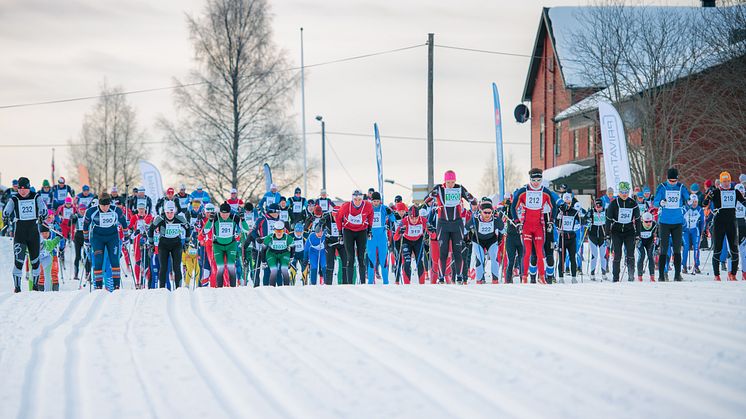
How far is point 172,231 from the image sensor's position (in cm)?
1505

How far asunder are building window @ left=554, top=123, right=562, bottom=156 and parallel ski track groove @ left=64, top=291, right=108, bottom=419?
38.4 meters

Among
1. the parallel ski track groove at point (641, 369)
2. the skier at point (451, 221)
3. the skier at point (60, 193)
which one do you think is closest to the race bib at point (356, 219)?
the skier at point (451, 221)

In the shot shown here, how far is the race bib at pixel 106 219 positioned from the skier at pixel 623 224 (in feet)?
30.7

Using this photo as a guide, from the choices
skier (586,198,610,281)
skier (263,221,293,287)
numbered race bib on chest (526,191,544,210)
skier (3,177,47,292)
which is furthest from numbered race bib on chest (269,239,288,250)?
skier (586,198,610,281)

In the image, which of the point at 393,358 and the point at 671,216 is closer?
the point at 393,358

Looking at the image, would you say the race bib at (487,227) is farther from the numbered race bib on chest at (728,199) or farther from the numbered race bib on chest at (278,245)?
the numbered race bib on chest at (728,199)

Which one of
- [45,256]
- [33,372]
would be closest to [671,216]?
[33,372]

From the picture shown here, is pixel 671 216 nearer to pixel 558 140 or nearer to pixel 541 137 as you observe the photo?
pixel 558 140

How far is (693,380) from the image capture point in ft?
17.7

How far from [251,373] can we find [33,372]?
1.73 m

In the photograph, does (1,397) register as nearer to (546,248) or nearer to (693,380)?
(693,380)

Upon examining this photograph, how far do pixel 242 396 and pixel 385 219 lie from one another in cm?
1123

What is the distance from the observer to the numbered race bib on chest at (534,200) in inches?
566

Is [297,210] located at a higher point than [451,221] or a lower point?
higher
